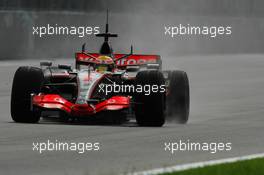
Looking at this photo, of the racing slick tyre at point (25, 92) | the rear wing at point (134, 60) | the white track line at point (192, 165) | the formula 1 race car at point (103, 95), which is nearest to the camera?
the white track line at point (192, 165)

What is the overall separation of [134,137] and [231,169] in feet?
11.2

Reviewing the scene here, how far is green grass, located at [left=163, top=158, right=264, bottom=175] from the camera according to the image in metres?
9.88

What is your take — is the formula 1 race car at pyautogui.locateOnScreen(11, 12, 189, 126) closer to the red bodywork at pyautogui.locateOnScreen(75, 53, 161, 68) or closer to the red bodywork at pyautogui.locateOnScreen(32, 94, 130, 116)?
the red bodywork at pyautogui.locateOnScreen(32, 94, 130, 116)

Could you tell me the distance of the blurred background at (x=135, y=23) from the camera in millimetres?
31422

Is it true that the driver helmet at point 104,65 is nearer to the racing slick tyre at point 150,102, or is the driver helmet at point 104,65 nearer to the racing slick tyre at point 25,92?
the racing slick tyre at point 25,92

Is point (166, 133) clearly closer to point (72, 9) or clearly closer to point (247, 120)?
point (247, 120)

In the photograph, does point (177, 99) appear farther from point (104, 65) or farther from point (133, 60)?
point (133, 60)

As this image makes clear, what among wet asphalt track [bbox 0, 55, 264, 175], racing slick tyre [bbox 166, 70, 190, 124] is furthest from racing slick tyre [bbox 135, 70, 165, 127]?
racing slick tyre [bbox 166, 70, 190, 124]

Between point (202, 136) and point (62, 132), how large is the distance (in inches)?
75.6

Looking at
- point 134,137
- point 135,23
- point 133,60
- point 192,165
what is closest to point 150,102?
point 134,137

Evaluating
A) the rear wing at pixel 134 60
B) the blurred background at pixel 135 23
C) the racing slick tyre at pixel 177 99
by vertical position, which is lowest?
the blurred background at pixel 135 23

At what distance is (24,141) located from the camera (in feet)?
42.0

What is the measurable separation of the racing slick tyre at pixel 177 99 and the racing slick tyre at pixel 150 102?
1.14 m

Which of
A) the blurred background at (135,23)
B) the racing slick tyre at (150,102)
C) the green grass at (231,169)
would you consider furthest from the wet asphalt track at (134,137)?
the blurred background at (135,23)
